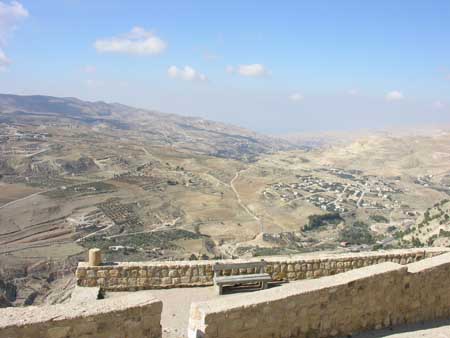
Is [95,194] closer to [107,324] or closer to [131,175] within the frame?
[131,175]

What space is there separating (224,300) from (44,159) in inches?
3821

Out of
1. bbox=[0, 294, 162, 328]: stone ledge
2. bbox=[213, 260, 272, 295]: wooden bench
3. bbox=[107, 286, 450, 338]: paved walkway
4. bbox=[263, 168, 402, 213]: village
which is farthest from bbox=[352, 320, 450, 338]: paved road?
bbox=[263, 168, 402, 213]: village

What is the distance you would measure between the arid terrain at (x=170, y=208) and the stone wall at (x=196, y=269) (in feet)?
30.1

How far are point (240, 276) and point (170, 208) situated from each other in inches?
2546

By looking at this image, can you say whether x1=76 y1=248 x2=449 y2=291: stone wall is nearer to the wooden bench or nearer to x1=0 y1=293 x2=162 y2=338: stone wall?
the wooden bench

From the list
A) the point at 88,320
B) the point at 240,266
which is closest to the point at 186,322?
the point at 240,266

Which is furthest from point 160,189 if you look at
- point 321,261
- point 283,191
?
point 321,261

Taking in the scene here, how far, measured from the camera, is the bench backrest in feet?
33.6

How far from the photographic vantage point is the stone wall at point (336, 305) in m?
5.82

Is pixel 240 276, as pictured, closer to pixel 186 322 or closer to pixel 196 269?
pixel 196 269

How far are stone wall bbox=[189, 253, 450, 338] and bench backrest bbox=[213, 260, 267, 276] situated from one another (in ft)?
11.0

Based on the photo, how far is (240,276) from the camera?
9930 mm

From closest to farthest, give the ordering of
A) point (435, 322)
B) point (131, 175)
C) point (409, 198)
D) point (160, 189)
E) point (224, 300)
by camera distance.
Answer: point (224, 300) → point (435, 322) → point (160, 189) → point (131, 175) → point (409, 198)

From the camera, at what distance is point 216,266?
1023cm
